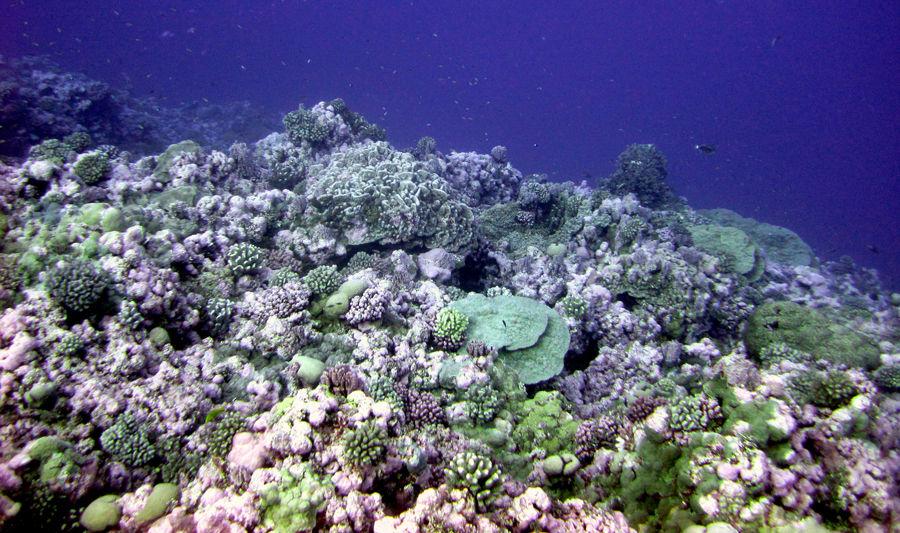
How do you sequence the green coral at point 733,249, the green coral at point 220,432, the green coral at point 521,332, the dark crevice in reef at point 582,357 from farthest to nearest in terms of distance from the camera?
the green coral at point 733,249 < the dark crevice in reef at point 582,357 < the green coral at point 521,332 < the green coral at point 220,432

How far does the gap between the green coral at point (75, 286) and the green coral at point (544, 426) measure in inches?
263

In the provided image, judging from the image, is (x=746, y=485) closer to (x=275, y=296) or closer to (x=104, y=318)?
(x=275, y=296)

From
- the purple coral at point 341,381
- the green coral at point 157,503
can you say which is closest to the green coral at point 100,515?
the green coral at point 157,503

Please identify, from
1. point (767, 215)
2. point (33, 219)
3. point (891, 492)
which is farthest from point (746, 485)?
point (767, 215)

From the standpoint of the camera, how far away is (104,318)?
6703 millimetres

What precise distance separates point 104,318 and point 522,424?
6.65 m

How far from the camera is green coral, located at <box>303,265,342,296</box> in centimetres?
834

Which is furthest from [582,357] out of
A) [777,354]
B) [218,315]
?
[218,315]

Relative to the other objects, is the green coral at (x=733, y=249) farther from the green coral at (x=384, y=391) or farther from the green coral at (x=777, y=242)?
the green coral at (x=384, y=391)

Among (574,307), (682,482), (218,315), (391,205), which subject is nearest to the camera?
(682,482)

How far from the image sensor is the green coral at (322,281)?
27.4 feet

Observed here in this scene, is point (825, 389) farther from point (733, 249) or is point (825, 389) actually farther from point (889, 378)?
point (733, 249)

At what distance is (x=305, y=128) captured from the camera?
15867 mm

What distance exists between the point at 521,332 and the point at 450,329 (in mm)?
1462
